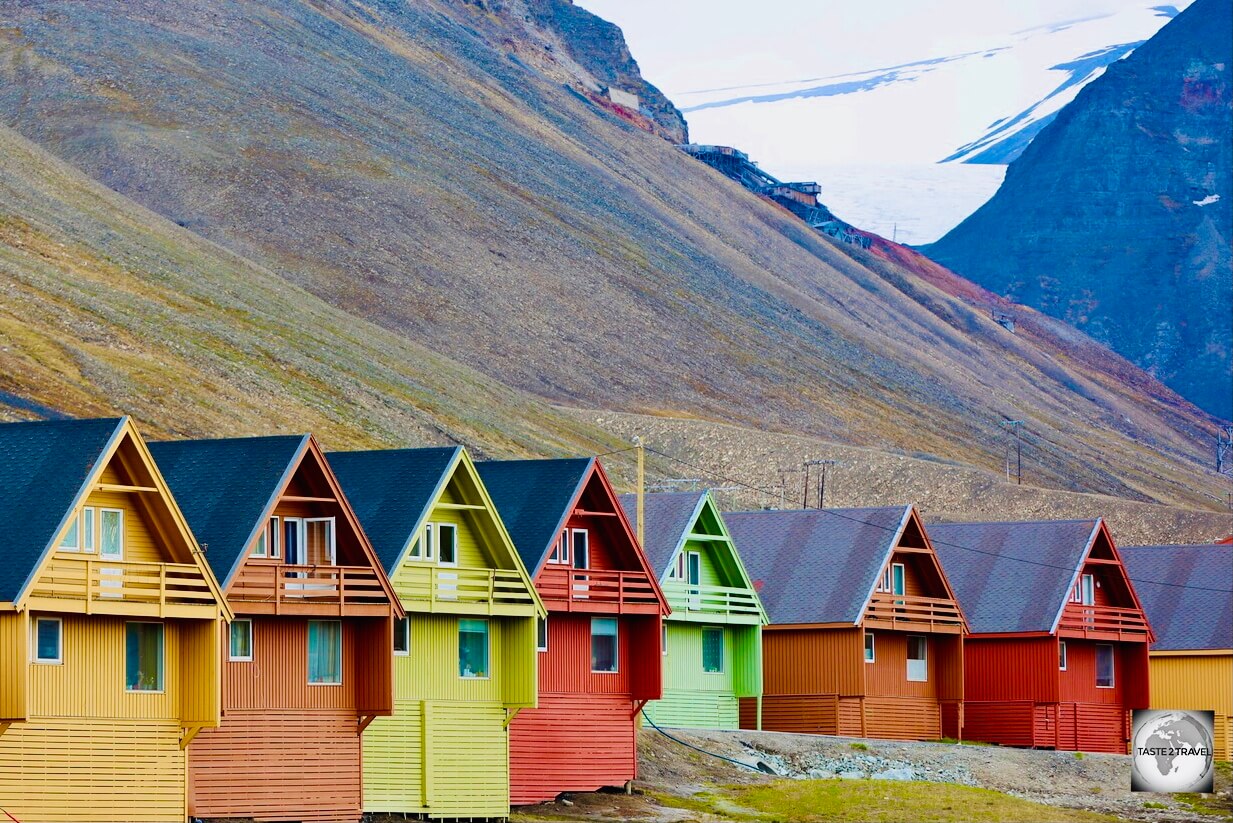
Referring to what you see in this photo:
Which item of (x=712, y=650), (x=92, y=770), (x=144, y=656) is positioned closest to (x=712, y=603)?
(x=712, y=650)

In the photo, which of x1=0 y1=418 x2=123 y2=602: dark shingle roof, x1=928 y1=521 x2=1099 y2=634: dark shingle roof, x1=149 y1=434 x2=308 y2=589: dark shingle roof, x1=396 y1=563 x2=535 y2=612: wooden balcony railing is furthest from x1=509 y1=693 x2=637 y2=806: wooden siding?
x1=928 y1=521 x2=1099 y2=634: dark shingle roof

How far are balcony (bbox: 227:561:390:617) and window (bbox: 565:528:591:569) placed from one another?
31.9 ft

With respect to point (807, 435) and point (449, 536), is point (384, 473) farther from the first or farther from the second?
point (807, 435)

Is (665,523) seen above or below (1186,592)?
above

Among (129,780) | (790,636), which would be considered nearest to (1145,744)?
(790,636)

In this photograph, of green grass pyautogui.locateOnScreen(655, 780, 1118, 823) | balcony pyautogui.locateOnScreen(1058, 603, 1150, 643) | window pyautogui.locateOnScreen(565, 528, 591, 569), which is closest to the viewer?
green grass pyautogui.locateOnScreen(655, 780, 1118, 823)

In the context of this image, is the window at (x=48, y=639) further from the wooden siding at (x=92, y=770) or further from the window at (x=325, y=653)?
the window at (x=325, y=653)

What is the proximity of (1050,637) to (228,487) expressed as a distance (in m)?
34.6

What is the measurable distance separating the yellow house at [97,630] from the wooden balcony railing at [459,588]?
7655 millimetres

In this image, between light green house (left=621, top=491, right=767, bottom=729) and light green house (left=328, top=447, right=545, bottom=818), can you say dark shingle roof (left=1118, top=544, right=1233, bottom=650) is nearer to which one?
light green house (left=621, top=491, right=767, bottom=729)

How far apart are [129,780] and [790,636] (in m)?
30.9

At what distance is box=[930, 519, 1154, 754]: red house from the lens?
72.1 m

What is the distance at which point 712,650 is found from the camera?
66938 millimetres

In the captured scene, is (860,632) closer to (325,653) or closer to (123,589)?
(325,653)
